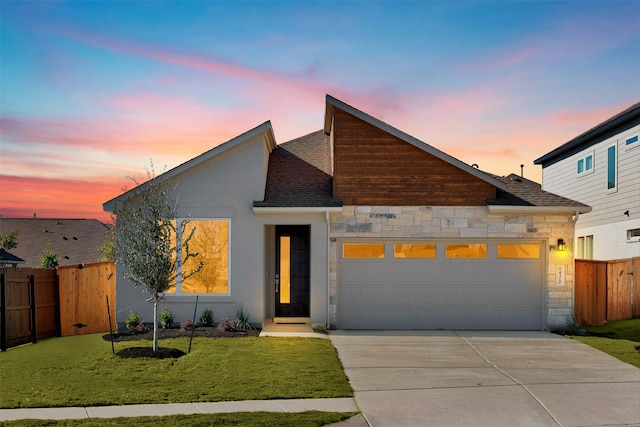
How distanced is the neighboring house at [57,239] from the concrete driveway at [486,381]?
1250 inches

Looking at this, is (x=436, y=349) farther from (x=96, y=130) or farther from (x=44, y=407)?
(x=96, y=130)

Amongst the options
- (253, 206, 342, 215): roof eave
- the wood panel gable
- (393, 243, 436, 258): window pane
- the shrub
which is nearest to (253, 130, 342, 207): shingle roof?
(253, 206, 342, 215): roof eave

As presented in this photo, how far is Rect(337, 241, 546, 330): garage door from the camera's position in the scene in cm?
1412

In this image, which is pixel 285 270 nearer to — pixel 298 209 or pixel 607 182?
pixel 298 209

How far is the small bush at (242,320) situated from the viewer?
13547mm

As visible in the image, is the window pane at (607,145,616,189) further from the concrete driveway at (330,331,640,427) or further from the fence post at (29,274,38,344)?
the fence post at (29,274,38,344)

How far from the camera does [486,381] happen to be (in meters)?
9.00

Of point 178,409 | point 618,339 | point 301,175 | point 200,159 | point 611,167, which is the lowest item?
point 618,339

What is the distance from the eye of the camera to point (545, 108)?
54.4 feet

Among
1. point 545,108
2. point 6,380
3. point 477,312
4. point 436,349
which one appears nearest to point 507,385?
point 436,349

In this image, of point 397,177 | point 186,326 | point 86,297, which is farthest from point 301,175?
point 86,297

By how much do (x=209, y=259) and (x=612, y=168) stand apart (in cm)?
1440

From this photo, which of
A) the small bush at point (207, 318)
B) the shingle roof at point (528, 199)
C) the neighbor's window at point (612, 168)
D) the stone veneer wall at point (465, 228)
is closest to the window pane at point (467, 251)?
the stone veneer wall at point (465, 228)

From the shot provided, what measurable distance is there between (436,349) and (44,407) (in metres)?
7.26
